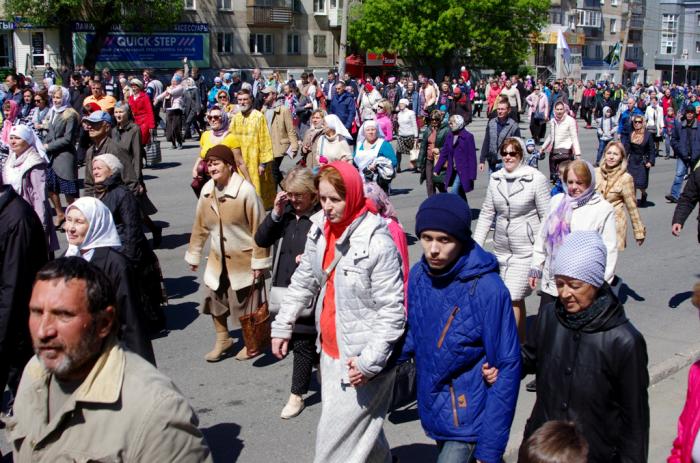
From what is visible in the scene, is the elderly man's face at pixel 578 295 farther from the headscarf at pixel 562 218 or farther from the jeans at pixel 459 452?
the headscarf at pixel 562 218

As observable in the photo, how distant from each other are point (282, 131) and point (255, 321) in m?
6.74

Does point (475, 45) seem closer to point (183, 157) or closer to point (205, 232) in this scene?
point (183, 157)

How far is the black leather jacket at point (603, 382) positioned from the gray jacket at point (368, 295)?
2.53ft

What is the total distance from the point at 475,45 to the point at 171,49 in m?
19.7

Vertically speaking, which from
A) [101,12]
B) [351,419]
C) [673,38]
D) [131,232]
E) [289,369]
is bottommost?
[289,369]

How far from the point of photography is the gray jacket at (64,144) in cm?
1244

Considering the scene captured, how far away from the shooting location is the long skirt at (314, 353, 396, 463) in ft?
14.6

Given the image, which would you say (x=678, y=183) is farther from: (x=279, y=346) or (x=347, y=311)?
(x=347, y=311)

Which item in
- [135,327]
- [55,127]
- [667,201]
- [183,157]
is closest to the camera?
[135,327]

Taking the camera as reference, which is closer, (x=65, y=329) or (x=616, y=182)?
(x=65, y=329)

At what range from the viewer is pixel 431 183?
1325 cm

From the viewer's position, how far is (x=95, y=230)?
5223 millimetres

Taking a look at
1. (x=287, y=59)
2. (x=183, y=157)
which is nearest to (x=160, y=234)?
(x=183, y=157)

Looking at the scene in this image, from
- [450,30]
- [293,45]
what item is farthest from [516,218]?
[293,45]
